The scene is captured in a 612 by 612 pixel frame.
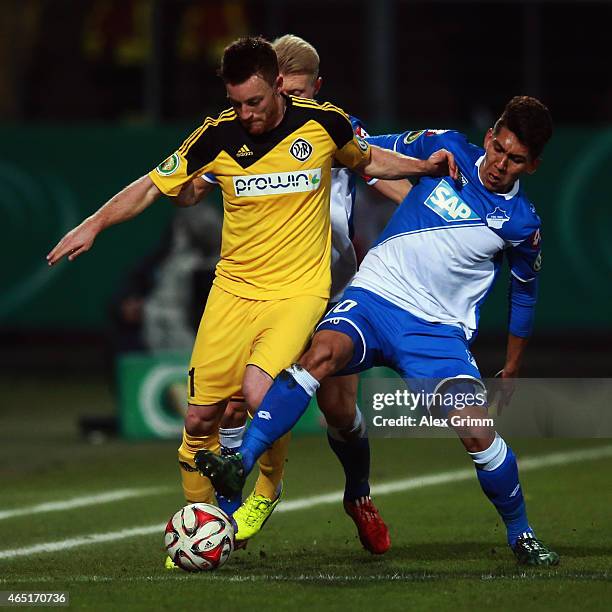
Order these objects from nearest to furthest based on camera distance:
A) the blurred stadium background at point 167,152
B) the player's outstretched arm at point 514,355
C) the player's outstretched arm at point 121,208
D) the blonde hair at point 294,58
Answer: the player's outstretched arm at point 121,208 < the player's outstretched arm at point 514,355 < the blonde hair at point 294,58 < the blurred stadium background at point 167,152

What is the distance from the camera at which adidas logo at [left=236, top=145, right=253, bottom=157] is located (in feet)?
21.9

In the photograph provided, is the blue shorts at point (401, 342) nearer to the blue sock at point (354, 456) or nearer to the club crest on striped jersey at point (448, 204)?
the club crest on striped jersey at point (448, 204)

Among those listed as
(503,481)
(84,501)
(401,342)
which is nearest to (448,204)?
(401,342)

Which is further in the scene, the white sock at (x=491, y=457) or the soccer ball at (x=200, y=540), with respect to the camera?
the white sock at (x=491, y=457)

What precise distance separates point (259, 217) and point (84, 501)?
3.04m

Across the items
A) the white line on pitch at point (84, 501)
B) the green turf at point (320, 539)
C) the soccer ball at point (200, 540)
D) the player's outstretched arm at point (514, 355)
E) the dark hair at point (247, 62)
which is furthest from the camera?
the white line on pitch at point (84, 501)

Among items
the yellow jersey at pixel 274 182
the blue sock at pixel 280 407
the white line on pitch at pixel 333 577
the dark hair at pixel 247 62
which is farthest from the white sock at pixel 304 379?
the dark hair at pixel 247 62

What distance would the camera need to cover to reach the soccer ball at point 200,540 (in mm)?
6277

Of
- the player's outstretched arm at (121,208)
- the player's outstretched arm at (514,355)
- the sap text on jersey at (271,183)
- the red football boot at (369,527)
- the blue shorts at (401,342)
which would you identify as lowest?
the red football boot at (369,527)

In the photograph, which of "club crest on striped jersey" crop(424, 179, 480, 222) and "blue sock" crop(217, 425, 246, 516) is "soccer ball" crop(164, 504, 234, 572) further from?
"club crest on striped jersey" crop(424, 179, 480, 222)

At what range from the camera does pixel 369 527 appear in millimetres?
7227

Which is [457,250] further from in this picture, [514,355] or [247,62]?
[247,62]

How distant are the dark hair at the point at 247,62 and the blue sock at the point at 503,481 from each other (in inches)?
73.7

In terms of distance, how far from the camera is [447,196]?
22.9ft
